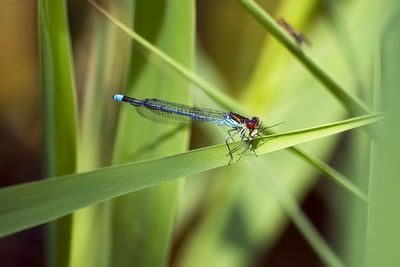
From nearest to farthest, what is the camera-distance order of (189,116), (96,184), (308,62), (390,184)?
(390,184), (96,184), (308,62), (189,116)

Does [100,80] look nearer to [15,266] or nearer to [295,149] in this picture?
[295,149]

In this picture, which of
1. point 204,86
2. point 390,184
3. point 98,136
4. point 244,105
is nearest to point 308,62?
point 204,86

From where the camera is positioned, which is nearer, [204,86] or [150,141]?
[204,86]

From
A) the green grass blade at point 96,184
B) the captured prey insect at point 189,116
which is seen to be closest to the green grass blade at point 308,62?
the green grass blade at point 96,184

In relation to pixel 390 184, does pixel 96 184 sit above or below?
above

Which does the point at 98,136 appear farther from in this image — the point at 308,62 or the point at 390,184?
the point at 390,184

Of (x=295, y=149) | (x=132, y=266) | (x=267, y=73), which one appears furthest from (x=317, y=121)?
(x=132, y=266)

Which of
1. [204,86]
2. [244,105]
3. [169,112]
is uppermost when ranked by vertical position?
[244,105]
